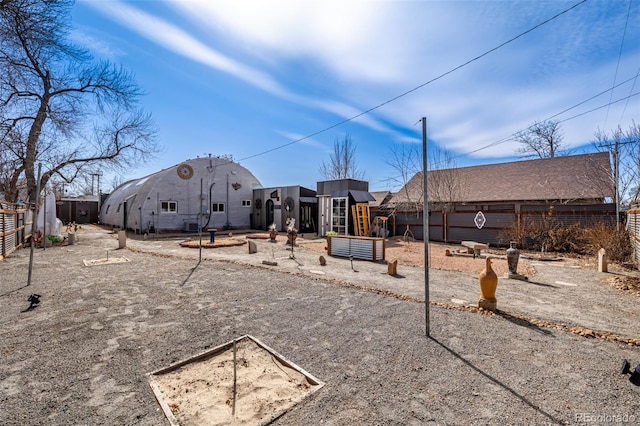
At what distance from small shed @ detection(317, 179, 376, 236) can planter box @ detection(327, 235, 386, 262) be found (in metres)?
6.74

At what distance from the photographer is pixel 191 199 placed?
907 inches

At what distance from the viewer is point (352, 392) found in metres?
2.88

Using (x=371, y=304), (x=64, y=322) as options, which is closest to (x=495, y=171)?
(x=371, y=304)

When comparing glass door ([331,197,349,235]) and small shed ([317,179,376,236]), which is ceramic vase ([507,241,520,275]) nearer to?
small shed ([317,179,376,236])

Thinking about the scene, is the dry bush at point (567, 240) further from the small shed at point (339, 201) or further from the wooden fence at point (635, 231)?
the small shed at point (339, 201)

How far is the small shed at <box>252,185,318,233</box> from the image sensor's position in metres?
22.2

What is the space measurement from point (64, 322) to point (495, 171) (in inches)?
836

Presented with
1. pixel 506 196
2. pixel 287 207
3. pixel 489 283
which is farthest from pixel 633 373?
pixel 287 207

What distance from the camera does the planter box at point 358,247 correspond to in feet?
35.1

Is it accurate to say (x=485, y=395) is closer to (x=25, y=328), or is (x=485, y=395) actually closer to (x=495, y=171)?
(x=25, y=328)

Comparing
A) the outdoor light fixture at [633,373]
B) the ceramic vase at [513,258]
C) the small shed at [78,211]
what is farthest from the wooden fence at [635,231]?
the small shed at [78,211]

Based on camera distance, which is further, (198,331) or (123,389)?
(198,331)

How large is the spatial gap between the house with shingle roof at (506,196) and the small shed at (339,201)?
236cm

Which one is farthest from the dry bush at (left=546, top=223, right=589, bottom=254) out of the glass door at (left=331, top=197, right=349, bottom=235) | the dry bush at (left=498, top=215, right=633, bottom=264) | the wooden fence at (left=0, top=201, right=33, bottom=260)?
the wooden fence at (left=0, top=201, right=33, bottom=260)
